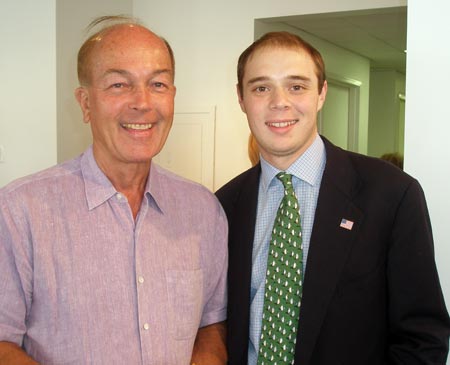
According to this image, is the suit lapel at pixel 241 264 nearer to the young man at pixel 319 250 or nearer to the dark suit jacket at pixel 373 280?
the young man at pixel 319 250

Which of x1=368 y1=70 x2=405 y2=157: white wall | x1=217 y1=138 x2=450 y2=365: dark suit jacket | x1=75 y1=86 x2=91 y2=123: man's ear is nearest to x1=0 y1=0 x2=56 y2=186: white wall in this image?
x1=75 y1=86 x2=91 y2=123: man's ear

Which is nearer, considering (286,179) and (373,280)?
(373,280)

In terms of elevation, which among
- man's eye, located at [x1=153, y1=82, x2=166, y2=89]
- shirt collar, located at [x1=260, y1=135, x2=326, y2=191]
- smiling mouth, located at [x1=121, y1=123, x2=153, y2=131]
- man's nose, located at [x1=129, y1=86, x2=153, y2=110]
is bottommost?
shirt collar, located at [x1=260, y1=135, x2=326, y2=191]

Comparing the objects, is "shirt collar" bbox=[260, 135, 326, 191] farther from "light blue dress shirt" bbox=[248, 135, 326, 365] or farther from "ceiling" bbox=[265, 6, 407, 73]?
"ceiling" bbox=[265, 6, 407, 73]

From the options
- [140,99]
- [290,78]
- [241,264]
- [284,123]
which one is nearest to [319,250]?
[241,264]

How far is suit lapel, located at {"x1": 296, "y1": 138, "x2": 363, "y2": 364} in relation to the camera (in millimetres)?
1543

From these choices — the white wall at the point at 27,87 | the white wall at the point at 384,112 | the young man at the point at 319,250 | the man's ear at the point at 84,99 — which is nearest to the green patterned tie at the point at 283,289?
the young man at the point at 319,250

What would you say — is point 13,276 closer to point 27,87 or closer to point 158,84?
point 158,84

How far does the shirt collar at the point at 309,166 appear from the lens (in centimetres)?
171

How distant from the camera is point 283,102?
1.69 meters

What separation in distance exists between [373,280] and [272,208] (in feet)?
1.21

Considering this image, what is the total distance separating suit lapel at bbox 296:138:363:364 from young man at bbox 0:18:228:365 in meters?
0.29

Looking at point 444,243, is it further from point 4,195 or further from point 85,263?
point 4,195

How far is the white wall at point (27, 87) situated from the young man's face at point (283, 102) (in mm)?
2064
